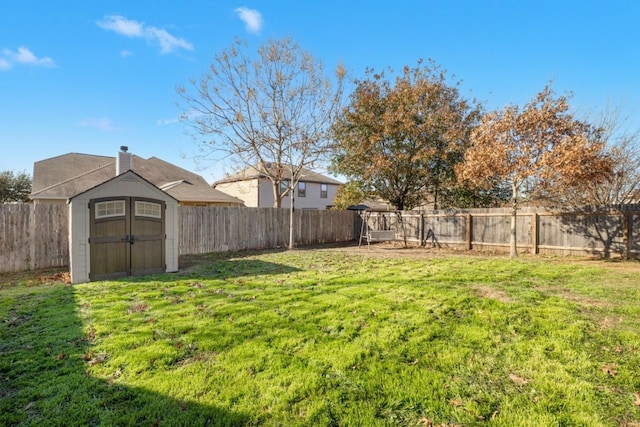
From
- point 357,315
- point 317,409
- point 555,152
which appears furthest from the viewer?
point 555,152

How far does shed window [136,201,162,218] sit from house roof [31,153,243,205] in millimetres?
9558

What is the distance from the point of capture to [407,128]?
1446 cm

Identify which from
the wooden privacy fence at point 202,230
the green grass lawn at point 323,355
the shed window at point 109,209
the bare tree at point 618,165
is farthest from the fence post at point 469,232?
the shed window at point 109,209

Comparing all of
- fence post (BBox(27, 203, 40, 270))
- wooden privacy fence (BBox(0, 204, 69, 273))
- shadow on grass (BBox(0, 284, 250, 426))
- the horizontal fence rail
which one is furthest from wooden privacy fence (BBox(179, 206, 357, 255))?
shadow on grass (BBox(0, 284, 250, 426))

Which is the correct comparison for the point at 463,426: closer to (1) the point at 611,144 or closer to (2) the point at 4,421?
(2) the point at 4,421

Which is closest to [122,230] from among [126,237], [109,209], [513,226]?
[126,237]

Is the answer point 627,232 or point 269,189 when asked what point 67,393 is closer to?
point 627,232

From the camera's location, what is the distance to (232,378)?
2928 mm

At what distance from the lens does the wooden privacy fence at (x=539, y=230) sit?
1023 centimetres

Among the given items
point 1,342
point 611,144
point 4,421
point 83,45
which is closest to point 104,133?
point 83,45

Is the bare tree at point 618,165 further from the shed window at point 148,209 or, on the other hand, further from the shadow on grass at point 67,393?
the shadow on grass at point 67,393

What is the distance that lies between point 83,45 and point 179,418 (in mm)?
12259

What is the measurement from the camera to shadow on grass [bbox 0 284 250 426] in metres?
2.38

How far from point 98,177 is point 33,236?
10.2 m
